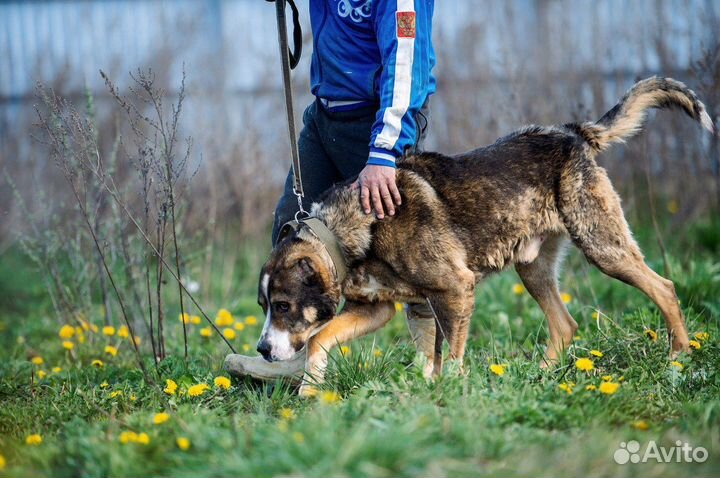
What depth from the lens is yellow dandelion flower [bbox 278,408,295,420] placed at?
3192 mm

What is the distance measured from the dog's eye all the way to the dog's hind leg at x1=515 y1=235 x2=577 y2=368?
1.54 metres

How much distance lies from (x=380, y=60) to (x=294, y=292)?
1.29 meters

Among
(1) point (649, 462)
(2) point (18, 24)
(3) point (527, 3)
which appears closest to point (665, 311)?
(1) point (649, 462)

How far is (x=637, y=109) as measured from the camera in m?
4.61

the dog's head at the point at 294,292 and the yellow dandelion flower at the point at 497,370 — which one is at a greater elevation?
the dog's head at the point at 294,292

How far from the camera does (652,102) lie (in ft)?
15.2

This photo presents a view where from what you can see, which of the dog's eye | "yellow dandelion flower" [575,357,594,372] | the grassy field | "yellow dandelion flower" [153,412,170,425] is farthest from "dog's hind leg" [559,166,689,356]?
"yellow dandelion flower" [153,412,170,425]

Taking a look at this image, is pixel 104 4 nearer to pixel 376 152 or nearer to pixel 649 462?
pixel 376 152

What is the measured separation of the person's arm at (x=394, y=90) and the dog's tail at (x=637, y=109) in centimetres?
119

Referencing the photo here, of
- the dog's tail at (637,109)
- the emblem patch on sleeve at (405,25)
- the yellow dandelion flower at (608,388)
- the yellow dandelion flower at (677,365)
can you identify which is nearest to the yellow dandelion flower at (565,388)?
the yellow dandelion flower at (608,388)

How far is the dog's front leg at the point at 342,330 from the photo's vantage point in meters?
4.00

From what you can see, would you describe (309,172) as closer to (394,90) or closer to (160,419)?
(394,90)

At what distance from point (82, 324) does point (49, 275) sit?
44cm

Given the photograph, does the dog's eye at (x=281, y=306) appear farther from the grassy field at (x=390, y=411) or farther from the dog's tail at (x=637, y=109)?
the dog's tail at (x=637, y=109)
